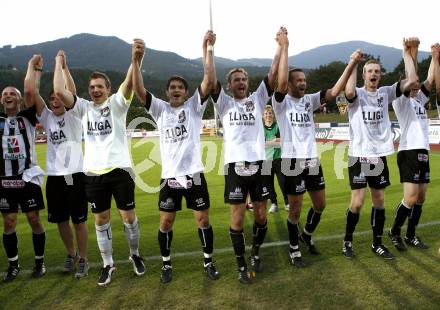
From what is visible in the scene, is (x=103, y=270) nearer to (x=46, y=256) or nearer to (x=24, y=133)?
(x=46, y=256)

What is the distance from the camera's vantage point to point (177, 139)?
188 inches

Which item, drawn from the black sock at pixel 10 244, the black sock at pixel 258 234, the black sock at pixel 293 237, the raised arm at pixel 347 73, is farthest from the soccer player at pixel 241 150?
the black sock at pixel 10 244

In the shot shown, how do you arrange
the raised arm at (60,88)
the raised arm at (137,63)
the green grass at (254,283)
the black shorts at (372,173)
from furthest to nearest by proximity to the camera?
the black shorts at (372,173) → the raised arm at (60,88) → the raised arm at (137,63) → the green grass at (254,283)

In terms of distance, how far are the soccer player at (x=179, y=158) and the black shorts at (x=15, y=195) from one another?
1752 mm

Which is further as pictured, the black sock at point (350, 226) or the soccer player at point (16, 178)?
the black sock at point (350, 226)

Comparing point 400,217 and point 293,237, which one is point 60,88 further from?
point 400,217

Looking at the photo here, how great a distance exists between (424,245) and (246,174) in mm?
2833

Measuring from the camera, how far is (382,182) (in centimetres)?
532

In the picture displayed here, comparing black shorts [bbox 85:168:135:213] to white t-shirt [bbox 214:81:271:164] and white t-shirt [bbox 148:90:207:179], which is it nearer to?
white t-shirt [bbox 148:90:207:179]

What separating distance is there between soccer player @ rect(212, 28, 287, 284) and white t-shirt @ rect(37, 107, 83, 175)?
192 cm

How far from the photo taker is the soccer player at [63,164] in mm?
5125

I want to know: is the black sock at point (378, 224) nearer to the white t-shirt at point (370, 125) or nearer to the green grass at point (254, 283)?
the green grass at point (254, 283)

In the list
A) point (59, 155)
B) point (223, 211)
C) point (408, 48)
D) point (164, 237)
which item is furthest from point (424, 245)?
point (59, 155)

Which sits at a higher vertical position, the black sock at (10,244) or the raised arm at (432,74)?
the raised arm at (432,74)
